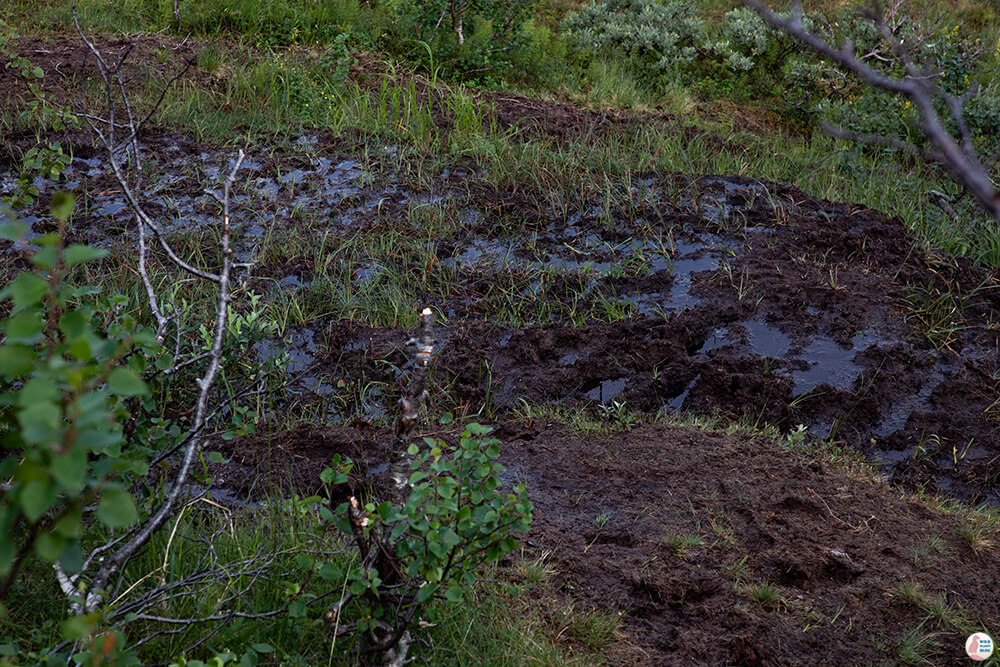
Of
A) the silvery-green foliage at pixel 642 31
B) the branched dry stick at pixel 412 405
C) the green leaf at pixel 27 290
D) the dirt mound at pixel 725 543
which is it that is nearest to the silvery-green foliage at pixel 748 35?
the silvery-green foliage at pixel 642 31

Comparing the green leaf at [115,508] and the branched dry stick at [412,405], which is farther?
the branched dry stick at [412,405]

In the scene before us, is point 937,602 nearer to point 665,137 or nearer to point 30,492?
point 30,492

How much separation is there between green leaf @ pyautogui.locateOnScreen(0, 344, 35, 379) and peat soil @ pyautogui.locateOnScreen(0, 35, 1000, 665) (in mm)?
1824

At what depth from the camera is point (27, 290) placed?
3.61 feet

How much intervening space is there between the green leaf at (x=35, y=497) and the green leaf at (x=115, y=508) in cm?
7

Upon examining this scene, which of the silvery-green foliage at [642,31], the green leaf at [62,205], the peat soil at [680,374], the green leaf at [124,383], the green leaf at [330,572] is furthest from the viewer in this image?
the silvery-green foliage at [642,31]

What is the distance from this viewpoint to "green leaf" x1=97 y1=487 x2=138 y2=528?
1.08 meters

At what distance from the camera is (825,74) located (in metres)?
7.43

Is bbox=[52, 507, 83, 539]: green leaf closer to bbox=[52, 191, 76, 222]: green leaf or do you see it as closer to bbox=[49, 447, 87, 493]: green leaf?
bbox=[49, 447, 87, 493]: green leaf

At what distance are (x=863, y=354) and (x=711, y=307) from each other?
0.79m

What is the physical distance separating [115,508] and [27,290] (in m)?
0.31

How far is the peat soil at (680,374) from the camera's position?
269 cm

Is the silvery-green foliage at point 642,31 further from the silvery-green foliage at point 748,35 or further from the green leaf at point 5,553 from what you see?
the green leaf at point 5,553

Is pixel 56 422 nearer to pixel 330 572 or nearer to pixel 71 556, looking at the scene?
pixel 71 556
